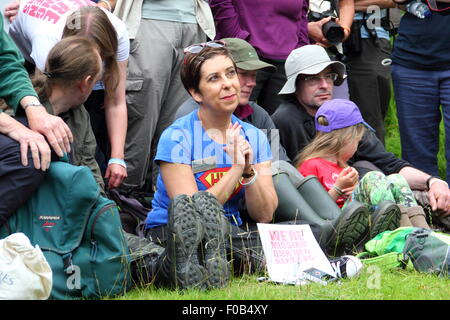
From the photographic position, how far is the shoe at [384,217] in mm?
4813

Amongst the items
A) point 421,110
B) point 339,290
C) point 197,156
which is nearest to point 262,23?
point 421,110

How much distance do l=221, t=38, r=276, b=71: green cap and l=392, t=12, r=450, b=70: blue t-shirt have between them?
1267 millimetres

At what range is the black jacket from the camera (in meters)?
5.85

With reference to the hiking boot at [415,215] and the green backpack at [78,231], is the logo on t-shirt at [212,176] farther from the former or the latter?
the hiking boot at [415,215]

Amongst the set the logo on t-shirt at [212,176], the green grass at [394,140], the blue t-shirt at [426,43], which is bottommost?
the green grass at [394,140]

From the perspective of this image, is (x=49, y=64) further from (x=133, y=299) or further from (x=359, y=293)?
(x=359, y=293)

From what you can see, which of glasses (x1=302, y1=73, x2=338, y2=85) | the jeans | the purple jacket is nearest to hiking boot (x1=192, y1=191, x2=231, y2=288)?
glasses (x1=302, y1=73, x2=338, y2=85)

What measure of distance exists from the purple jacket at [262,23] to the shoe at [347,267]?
228cm

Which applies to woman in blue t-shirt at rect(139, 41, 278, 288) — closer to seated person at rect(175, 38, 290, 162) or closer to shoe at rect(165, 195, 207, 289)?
shoe at rect(165, 195, 207, 289)

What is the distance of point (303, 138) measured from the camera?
5.86 metres

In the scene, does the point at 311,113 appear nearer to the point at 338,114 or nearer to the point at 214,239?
the point at 338,114

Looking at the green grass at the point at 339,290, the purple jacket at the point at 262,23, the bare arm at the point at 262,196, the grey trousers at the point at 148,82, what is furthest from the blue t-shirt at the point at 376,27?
the green grass at the point at 339,290
